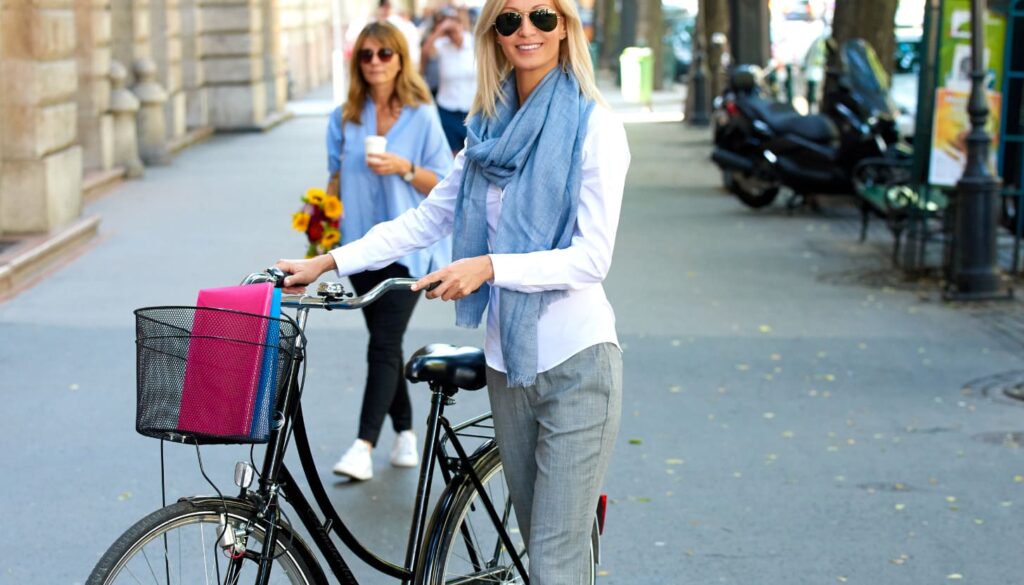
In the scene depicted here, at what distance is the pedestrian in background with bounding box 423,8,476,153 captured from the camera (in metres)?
13.7

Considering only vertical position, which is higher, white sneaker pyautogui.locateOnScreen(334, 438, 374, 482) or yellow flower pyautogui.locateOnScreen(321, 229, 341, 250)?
yellow flower pyautogui.locateOnScreen(321, 229, 341, 250)

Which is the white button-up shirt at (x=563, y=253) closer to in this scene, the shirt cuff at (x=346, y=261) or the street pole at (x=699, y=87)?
the shirt cuff at (x=346, y=261)

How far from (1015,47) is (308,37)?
2931 cm

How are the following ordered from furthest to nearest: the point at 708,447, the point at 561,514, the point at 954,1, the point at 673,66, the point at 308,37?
the point at 673,66
the point at 308,37
the point at 954,1
the point at 708,447
the point at 561,514

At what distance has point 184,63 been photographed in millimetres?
24219

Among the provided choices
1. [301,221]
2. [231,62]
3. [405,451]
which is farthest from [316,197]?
[231,62]

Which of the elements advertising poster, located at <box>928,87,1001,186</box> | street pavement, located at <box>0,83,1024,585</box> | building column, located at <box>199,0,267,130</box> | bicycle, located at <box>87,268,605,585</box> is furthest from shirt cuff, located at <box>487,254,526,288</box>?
building column, located at <box>199,0,267,130</box>

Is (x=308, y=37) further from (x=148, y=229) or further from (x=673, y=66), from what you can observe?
(x=148, y=229)

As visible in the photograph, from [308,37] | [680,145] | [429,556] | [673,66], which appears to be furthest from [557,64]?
[673,66]

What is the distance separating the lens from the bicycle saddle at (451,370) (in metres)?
4.00

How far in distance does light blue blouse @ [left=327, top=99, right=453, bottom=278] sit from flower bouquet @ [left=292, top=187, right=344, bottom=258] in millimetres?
230

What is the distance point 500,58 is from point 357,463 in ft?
9.44

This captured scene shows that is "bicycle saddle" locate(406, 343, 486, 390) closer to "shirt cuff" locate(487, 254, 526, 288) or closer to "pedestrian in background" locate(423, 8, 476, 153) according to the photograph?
"shirt cuff" locate(487, 254, 526, 288)

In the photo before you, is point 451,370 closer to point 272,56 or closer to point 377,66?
point 377,66
